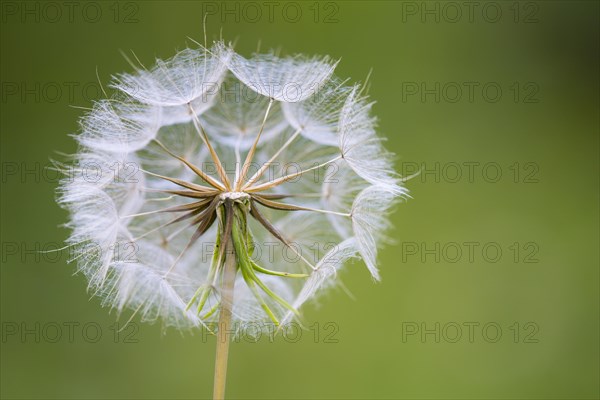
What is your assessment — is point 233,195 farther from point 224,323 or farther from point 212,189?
point 224,323

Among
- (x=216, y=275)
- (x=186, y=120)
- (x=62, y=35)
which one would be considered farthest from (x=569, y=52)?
(x=216, y=275)

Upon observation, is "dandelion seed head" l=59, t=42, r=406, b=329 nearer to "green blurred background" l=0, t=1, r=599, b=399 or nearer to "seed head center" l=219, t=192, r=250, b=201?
"seed head center" l=219, t=192, r=250, b=201

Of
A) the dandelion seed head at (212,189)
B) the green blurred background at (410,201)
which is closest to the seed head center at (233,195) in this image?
the dandelion seed head at (212,189)

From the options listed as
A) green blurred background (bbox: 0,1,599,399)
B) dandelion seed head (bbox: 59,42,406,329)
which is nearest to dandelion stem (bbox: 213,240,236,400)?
dandelion seed head (bbox: 59,42,406,329)

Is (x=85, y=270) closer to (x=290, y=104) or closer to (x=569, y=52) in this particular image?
(x=290, y=104)

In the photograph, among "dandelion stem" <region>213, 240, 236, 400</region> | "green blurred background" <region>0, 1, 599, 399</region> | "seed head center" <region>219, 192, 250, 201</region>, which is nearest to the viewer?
"dandelion stem" <region>213, 240, 236, 400</region>

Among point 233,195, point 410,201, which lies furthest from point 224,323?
point 410,201

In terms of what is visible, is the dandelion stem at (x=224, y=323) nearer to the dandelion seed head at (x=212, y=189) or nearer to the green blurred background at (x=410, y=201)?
the dandelion seed head at (x=212, y=189)
